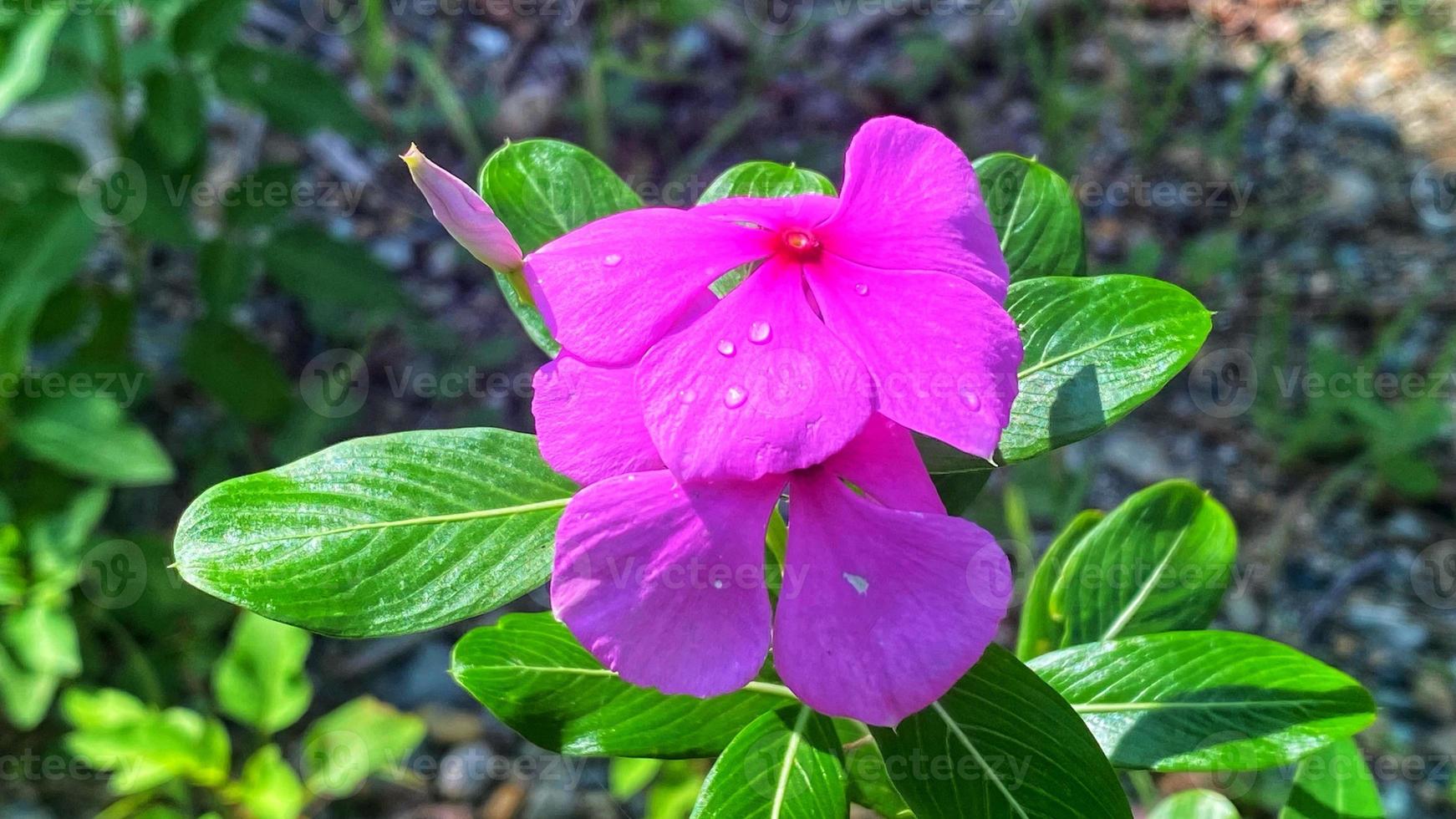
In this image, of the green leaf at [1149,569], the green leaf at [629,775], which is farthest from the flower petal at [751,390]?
the green leaf at [629,775]

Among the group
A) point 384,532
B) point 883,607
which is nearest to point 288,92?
point 384,532

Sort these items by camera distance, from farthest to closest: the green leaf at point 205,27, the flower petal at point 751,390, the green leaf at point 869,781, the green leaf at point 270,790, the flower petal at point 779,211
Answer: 1. the green leaf at point 205,27
2. the green leaf at point 270,790
3. the green leaf at point 869,781
4. the flower petal at point 779,211
5. the flower petal at point 751,390

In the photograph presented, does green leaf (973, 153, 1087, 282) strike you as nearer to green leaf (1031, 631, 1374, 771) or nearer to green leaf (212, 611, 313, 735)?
green leaf (1031, 631, 1374, 771)

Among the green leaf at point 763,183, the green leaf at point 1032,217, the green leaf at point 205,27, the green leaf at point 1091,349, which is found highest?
the green leaf at point 205,27

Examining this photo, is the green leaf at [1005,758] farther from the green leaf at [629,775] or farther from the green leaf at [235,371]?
the green leaf at [235,371]

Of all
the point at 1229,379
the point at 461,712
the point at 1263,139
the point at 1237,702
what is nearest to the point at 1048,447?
the point at 1237,702

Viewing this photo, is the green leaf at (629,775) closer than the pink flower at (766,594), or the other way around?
the pink flower at (766,594)

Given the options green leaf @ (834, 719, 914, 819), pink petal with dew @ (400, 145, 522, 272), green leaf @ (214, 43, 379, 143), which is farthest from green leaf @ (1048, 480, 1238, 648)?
green leaf @ (214, 43, 379, 143)
